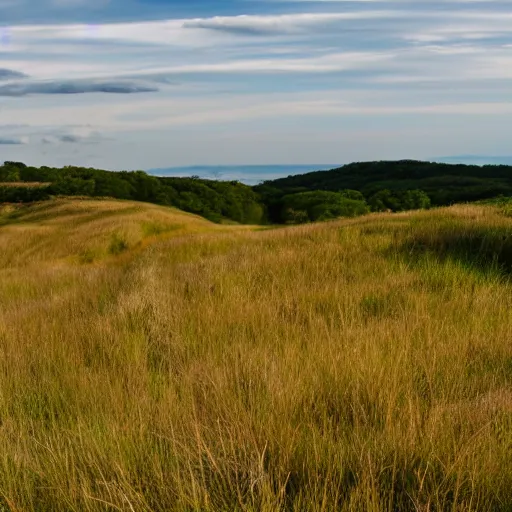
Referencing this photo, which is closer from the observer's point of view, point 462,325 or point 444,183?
point 462,325

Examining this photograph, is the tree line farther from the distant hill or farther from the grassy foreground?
the grassy foreground

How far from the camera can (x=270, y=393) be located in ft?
10.7

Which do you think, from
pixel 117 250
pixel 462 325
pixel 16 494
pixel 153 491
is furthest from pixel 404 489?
pixel 117 250

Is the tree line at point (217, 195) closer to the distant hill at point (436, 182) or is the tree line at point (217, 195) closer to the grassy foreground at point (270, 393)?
the distant hill at point (436, 182)

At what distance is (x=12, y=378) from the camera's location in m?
4.21

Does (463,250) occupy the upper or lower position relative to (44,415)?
upper

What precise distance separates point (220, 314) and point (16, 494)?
331 cm

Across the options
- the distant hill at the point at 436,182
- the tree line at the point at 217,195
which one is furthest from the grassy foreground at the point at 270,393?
the distant hill at the point at 436,182

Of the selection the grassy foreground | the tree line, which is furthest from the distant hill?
the grassy foreground

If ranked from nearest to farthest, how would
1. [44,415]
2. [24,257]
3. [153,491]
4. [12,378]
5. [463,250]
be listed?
1. [153,491]
2. [44,415]
3. [12,378]
4. [463,250]
5. [24,257]

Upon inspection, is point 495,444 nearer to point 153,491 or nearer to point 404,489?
point 404,489

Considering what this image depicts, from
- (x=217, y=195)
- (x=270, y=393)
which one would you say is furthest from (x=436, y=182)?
(x=270, y=393)

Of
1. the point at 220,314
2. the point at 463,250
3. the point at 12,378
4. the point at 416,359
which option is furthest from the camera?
the point at 463,250

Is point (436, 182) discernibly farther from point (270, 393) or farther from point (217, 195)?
point (270, 393)
